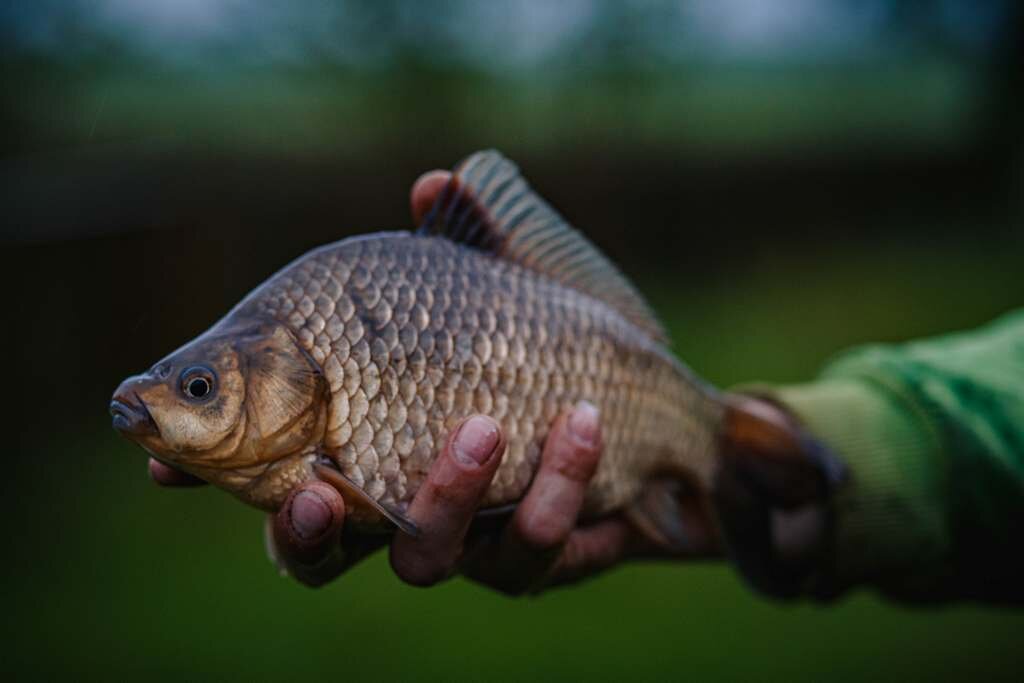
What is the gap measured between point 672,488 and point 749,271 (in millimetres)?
6106

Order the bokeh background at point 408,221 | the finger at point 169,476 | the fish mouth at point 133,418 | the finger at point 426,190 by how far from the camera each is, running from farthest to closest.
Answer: the bokeh background at point 408,221 → the finger at point 426,190 → the finger at point 169,476 → the fish mouth at point 133,418

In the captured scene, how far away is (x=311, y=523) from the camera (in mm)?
1053

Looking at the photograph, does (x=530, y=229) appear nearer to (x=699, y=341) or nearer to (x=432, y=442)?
(x=432, y=442)

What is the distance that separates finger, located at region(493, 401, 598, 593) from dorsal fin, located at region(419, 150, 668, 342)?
23cm

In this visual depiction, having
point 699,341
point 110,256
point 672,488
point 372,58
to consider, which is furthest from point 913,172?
point 672,488

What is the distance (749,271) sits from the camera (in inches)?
289

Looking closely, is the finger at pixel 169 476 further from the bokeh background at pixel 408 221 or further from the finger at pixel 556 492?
the bokeh background at pixel 408 221

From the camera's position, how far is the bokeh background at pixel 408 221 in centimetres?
310

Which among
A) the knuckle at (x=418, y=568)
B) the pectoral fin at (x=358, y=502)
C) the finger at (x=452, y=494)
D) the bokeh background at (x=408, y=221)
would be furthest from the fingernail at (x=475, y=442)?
the bokeh background at (x=408, y=221)

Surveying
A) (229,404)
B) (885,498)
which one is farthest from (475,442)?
(885,498)

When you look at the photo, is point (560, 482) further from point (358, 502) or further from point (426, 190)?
point (426, 190)

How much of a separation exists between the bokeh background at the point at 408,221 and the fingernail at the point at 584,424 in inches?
45.5

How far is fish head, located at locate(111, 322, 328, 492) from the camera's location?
100cm

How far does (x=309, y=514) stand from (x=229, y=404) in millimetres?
156
